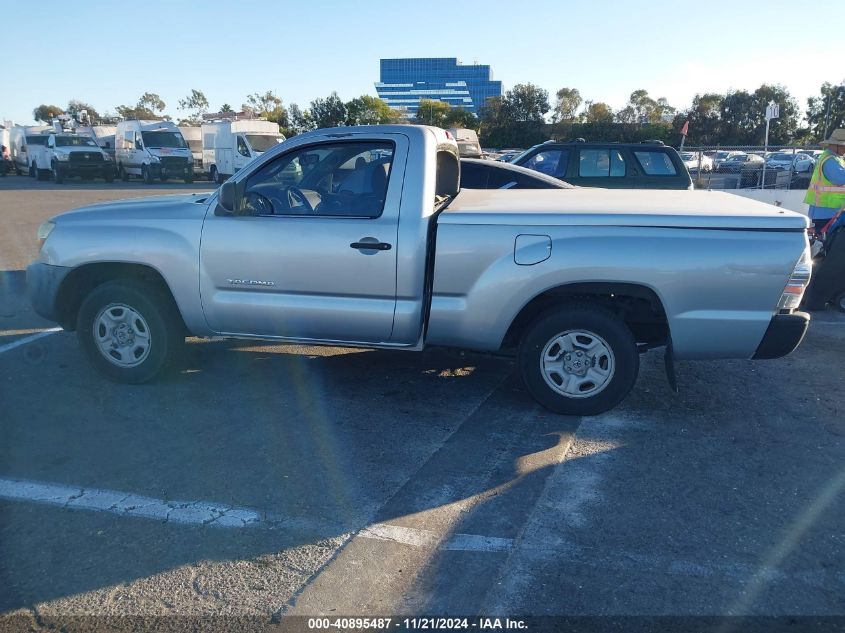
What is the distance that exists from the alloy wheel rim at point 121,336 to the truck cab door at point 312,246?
642 millimetres

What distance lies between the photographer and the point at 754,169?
78.8ft

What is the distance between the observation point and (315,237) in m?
5.07

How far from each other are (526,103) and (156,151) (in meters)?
31.3

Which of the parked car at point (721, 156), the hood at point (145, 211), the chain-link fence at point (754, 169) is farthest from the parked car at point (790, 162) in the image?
the hood at point (145, 211)

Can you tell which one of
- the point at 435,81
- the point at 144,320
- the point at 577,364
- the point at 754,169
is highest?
the point at 435,81

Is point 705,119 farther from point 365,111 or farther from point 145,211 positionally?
point 145,211

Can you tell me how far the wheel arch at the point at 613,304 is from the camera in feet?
15.9

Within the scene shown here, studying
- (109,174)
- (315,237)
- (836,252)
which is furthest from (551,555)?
(109,174)

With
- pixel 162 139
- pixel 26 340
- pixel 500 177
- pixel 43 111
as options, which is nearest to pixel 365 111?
pixel 162 139

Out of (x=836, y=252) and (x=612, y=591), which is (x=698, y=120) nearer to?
(x=836, y=252)

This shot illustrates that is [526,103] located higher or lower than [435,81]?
lower

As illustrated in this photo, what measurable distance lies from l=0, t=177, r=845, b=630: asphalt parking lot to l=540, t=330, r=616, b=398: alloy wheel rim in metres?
0.24

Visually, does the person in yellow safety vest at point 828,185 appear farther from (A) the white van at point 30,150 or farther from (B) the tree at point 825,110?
(B) the tree at point 825,110

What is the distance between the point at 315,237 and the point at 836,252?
6.22 metres
